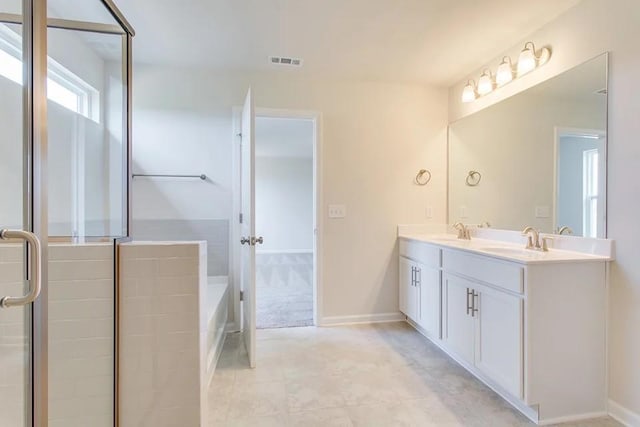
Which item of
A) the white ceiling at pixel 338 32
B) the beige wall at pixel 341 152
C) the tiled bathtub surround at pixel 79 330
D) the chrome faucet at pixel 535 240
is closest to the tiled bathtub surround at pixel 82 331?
the tiled bathtub surround at pixel 79 330

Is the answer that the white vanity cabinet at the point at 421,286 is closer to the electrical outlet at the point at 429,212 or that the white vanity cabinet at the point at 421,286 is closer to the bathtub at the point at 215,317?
the electrical outlet at the point at 429,212

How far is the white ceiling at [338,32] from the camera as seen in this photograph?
2016mm

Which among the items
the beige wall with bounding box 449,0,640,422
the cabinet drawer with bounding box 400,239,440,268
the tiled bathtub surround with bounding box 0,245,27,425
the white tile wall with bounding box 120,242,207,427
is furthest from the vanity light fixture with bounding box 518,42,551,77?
the tiled bathtub surround with bounding box 0,245,27,425

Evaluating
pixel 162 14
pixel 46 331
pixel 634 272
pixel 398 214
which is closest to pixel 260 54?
pixel 162 14

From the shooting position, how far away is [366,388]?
2.04m

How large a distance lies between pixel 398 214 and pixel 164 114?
234 cm

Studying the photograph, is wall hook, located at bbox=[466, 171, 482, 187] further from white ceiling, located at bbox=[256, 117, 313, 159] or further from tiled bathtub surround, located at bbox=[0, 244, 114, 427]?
tiled bathtub surround, located at bbox=[0, 244, 114, 427]

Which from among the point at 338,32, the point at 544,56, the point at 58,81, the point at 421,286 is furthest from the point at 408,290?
the point at 58,81

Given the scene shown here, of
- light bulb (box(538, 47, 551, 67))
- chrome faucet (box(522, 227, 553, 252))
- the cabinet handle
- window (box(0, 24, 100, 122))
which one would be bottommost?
the cabinet handle

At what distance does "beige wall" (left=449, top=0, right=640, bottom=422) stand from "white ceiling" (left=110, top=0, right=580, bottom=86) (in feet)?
0.97

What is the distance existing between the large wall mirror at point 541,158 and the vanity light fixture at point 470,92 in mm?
144

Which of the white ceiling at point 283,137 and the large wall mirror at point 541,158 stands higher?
the white ceiling at point 283,137

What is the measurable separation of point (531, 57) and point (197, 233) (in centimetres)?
294

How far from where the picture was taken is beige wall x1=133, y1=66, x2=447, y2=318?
9.71 feet
